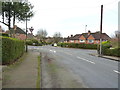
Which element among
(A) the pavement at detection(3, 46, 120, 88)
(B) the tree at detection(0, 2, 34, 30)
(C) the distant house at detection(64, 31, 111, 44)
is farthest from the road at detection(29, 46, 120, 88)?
(C) the distant house at detection(64, 31, 111, 44)

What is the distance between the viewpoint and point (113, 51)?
2128 centimetres

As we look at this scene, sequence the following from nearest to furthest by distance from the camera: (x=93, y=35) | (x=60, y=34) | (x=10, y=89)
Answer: (x=10, y=89) < (x=93, y=35) < (x=60, y=34)

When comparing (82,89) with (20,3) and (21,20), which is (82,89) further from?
(21,20)

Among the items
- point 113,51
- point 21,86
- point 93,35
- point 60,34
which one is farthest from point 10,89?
point 60,34

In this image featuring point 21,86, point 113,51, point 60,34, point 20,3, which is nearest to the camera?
point 21,86

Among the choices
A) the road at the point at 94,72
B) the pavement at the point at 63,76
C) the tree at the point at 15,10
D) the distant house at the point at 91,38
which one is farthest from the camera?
the distant house at the point at 91,38

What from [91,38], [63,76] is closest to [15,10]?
[63,76]

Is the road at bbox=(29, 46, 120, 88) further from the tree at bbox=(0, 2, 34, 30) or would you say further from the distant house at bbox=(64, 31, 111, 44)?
the distant house at bbox=(64, 31, 111, 44)

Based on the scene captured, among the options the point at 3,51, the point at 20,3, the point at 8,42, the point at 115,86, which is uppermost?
the point at 20,3

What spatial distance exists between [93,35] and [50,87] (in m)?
67.8

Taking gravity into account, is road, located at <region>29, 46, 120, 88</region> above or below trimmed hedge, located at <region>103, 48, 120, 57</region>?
below

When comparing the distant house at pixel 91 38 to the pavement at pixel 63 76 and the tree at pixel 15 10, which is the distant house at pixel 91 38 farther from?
the pavement at pixel 63 76

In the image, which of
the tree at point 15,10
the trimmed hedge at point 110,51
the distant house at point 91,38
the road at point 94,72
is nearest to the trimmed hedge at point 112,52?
the trimmed hedge at point 110,51

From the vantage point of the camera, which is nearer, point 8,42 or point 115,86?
point 115,86
